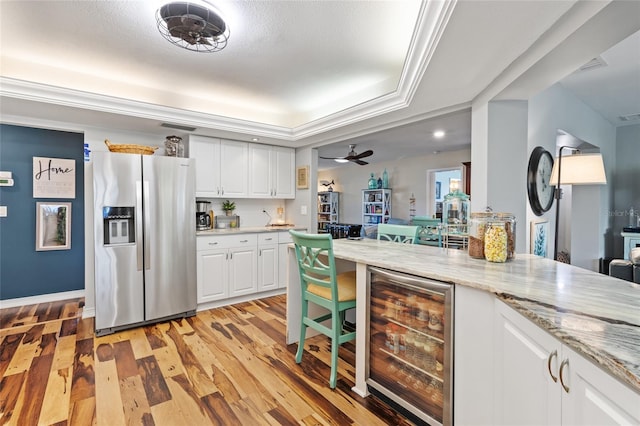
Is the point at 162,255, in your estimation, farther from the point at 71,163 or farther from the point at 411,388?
the point at 411,388

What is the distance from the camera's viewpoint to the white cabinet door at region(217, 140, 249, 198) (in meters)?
4.15

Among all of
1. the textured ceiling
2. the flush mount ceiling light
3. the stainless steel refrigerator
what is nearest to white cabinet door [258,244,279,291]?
the stainless steel refrigerator

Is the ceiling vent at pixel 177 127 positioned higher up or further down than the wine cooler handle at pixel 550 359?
higher up

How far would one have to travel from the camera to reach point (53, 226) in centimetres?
398

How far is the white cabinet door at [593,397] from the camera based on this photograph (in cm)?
73

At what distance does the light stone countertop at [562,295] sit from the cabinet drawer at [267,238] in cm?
218

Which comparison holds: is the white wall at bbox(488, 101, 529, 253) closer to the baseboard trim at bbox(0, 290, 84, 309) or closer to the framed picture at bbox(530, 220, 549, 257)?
the framed picture at bbox(530, 220, 549, 257)

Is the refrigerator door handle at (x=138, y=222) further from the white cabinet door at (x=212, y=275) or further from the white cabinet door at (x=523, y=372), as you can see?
the white cabinet door at (x=523, y=372)

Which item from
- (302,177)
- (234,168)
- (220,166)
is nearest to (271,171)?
(302,177)

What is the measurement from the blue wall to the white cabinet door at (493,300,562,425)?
4.91 m

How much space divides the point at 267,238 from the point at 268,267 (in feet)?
1.30

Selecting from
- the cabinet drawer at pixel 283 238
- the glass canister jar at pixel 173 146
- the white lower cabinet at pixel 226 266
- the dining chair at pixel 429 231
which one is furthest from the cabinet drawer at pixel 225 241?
the dining chair at pixel 429 231

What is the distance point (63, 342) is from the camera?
2836mm

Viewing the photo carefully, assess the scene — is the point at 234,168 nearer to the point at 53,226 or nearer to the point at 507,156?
the point at 53,226
